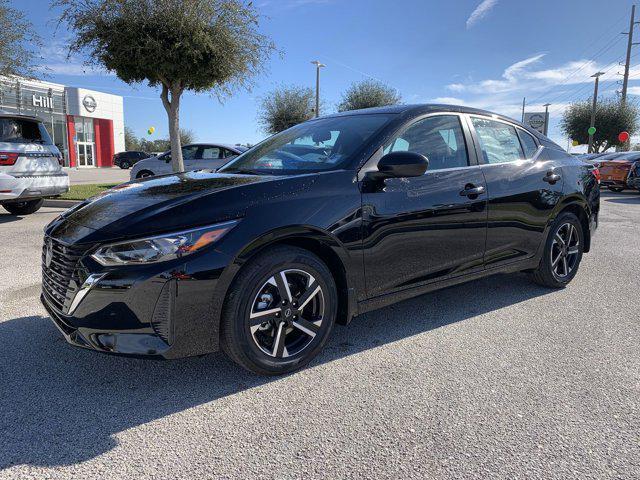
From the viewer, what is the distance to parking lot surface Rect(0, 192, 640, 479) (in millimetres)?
2092

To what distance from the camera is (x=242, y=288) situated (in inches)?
102

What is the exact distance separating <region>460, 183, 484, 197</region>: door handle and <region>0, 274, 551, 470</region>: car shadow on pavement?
99 cm

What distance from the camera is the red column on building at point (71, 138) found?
150 ft

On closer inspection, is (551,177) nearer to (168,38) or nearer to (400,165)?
(400,165)

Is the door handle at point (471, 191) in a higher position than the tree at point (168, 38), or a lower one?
lower

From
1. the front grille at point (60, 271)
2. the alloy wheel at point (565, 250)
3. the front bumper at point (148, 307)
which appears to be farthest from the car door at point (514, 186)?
the front grille at point (60, 271)

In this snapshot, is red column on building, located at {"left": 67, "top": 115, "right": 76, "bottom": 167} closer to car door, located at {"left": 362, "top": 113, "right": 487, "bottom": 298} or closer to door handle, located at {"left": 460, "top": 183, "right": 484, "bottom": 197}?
car door, located at {"left": 362, "top": 113, "right": 487, "bottom": 298}

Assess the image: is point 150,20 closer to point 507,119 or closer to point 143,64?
point 143,64

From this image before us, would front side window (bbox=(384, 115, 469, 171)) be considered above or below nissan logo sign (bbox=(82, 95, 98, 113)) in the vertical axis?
below

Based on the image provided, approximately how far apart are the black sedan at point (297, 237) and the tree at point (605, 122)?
4448 cm

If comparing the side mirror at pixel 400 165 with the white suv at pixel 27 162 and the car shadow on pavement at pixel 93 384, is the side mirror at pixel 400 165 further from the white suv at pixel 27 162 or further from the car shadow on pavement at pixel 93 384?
the white suv at pixel 27 162

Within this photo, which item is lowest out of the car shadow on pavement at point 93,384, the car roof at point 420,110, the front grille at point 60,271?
the car shadow on pavement at point 93,384

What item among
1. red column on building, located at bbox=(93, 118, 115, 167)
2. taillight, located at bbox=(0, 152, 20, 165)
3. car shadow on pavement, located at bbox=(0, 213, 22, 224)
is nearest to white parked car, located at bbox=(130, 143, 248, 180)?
car shadow on pavement, located at bbox=(0, 213, 22, 224)

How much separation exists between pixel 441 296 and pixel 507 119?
1.70 meters
